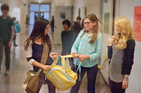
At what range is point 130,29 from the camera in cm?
206

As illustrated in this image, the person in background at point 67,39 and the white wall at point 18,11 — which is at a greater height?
the white wall at point 18,11

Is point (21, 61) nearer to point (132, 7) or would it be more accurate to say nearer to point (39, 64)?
point (39, 64)

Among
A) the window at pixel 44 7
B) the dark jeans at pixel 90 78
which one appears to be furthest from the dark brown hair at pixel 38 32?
the dark jeans at pixel 90 78

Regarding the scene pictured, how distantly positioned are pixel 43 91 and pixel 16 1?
99cm

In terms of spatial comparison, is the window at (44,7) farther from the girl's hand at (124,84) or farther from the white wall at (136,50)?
the girl's hand at (124,84)

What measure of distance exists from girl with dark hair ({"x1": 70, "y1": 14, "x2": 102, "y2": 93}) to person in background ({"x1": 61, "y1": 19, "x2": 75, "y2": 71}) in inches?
2.1

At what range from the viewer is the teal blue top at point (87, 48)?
2098mm

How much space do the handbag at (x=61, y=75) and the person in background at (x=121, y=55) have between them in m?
0.43

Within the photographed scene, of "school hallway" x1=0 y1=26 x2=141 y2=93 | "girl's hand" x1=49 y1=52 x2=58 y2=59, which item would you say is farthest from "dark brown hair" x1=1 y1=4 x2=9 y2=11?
"girl's hand" x1=49 y1=52 x2=58 y2=59

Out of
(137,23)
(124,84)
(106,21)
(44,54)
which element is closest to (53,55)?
(44,54)

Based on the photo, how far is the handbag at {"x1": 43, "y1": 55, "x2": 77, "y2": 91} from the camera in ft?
6.61

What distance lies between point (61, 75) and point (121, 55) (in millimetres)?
661

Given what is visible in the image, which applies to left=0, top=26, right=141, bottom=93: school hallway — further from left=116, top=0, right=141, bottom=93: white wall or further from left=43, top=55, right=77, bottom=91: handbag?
left=43, top=55, right=77, bottom=91: handbag

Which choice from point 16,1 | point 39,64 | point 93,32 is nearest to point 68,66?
point 39,64
